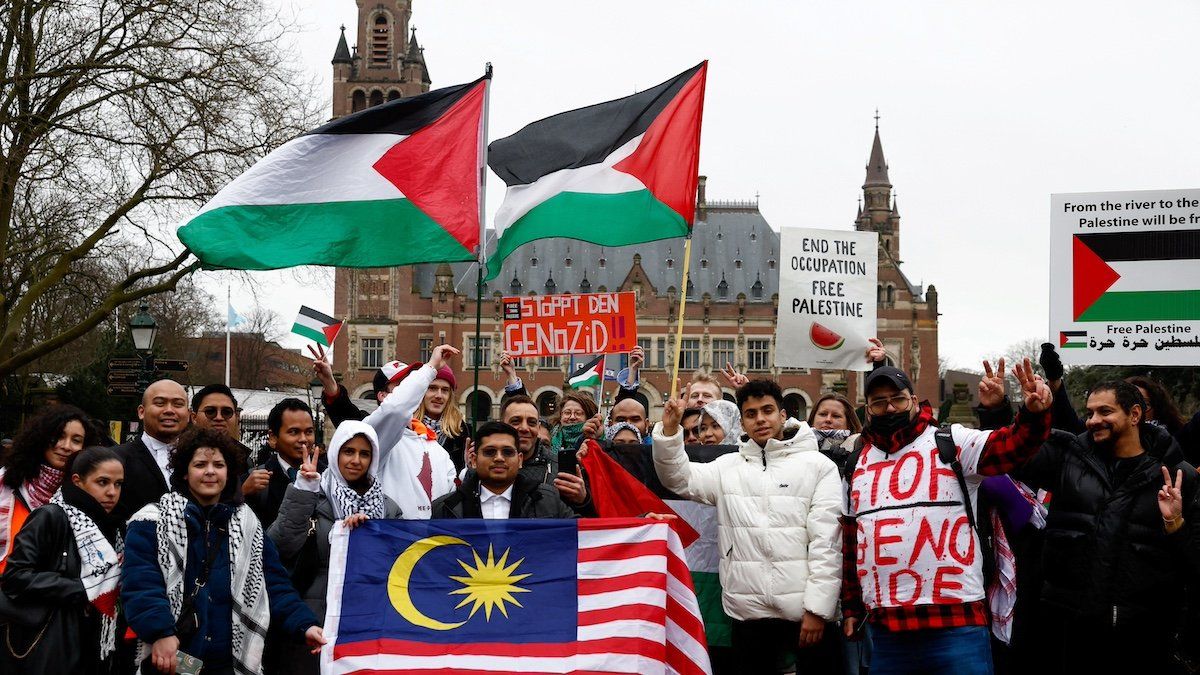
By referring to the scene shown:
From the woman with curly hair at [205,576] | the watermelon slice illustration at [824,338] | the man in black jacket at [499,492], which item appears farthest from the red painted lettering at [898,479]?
the watermelon slice illustration at [824,338]

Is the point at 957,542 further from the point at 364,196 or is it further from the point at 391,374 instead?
the point at 364,196

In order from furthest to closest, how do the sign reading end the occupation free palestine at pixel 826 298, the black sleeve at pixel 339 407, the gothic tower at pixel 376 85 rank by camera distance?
the gothic tower at pixel 376 85
the sign reading end the occupation free palestine at pixel 826 298
the black sleeve at pixel 339 407

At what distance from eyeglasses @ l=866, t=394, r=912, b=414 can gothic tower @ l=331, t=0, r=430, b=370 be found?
6106 cm

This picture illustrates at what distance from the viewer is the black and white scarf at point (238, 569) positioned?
5.12 meters

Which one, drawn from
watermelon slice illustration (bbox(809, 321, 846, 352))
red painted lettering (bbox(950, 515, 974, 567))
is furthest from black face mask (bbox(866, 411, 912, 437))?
watermelon slice illustration (bbox(809, 321, 846, 352))

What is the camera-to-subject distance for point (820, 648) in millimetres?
6070

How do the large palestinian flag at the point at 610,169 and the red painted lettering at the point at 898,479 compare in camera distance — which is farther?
the large palestinian flag at the point at 610,169

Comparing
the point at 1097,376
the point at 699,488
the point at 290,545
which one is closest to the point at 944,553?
the point at 699,488

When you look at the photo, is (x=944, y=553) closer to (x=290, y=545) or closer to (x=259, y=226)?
(x=290, y=545)

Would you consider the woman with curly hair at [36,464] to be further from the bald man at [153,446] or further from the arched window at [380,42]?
the arched window at [380,42]

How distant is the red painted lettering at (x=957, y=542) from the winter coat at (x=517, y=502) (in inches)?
71.7

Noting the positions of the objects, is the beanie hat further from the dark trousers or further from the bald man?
the dark trousers

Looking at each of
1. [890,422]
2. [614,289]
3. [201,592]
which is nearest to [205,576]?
[201,592]

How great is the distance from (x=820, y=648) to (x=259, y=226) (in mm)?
4252
